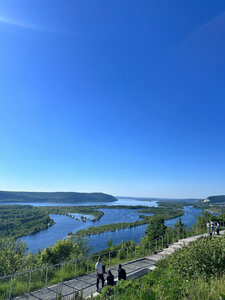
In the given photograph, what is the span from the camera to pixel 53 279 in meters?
9.46

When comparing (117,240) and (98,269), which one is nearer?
(98,269)

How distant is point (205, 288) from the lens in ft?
15.6

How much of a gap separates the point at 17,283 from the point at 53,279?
5.59ft

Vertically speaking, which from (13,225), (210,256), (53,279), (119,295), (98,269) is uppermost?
(210,256)

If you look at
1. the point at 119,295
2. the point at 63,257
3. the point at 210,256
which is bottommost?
the point at 63,257

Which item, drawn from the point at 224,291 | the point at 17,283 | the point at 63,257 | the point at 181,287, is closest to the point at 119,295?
the point at 181,287

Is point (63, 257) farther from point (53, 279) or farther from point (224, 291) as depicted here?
point (224, 291)

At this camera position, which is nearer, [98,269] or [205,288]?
[205,288]

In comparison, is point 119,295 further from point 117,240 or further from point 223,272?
point 117,240

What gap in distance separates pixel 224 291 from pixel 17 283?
817cm

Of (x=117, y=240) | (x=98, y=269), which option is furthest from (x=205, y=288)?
(x=117, y=240)

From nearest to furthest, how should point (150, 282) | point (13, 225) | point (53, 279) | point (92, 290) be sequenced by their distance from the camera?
1. point (150, 282)
2. point (92, 290)
3. point (53, 279)
4. point (13, 225)

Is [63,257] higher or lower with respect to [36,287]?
lower

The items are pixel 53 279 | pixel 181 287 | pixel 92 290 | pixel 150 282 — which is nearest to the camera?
pixel 181 287
